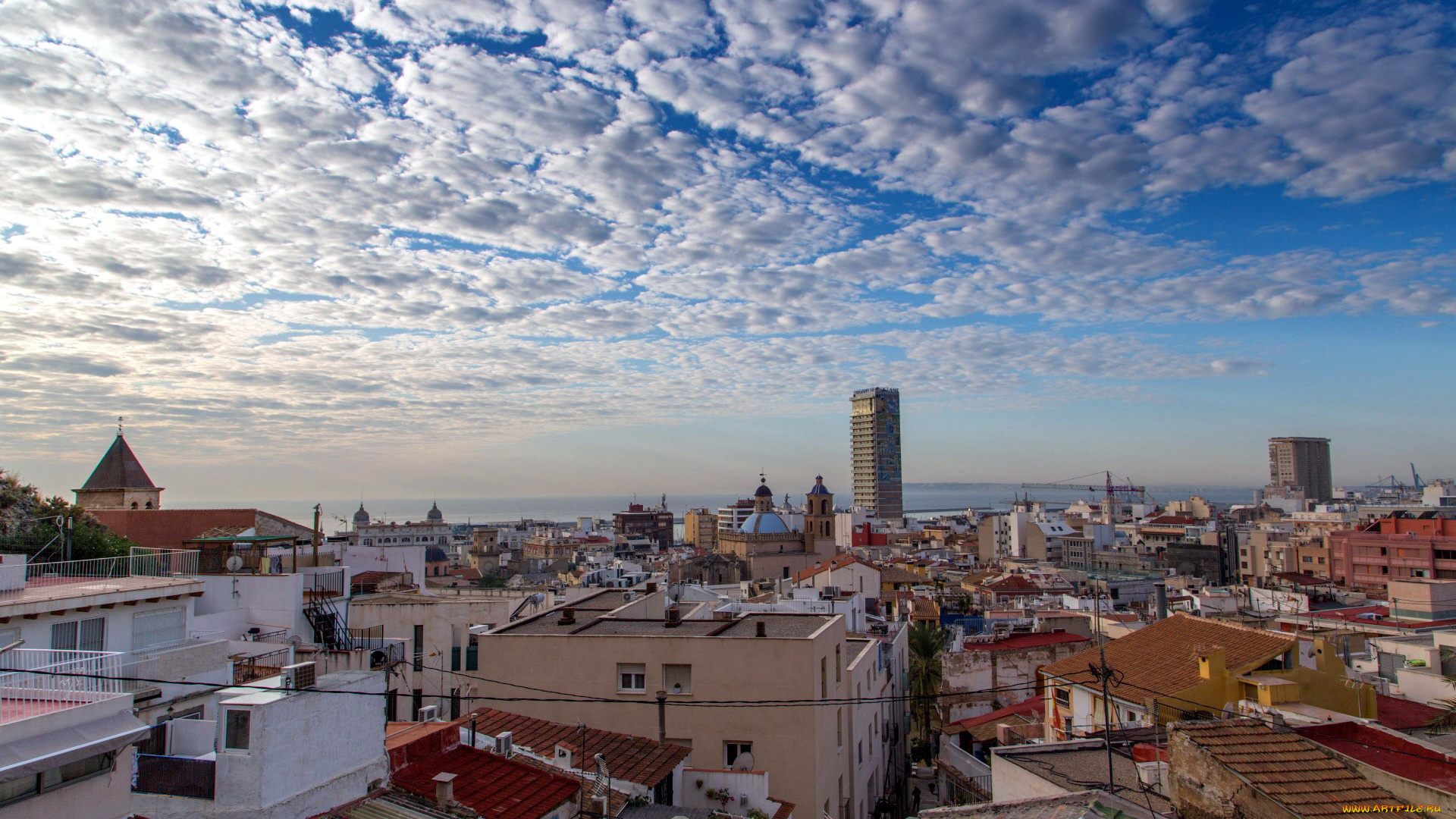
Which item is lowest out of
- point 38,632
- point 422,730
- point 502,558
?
point 502,558

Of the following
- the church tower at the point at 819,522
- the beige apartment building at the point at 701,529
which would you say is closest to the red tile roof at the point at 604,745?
the church tower at the point at 819,522

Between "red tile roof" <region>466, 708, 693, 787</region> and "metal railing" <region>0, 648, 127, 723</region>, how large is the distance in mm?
3895

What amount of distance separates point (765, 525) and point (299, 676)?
2960 inches

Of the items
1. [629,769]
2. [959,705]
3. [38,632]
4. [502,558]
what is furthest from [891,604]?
[502,558]

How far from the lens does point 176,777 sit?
7066 millimetres

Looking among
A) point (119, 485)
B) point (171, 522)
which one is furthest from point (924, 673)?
point (119, 485)

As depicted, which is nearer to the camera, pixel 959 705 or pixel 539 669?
pixel 539 669

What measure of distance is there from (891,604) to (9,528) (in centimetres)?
3568

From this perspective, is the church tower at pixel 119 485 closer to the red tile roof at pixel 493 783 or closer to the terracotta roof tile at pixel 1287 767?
the red tile roof at pixel 493 783

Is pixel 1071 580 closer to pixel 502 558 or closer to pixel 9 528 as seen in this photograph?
pixel 9 528

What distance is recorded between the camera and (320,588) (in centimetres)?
2095

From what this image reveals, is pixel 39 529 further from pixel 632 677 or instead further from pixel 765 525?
pixel 765 525

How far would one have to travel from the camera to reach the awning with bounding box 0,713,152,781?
600 cm

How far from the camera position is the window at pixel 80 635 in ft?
35.6
